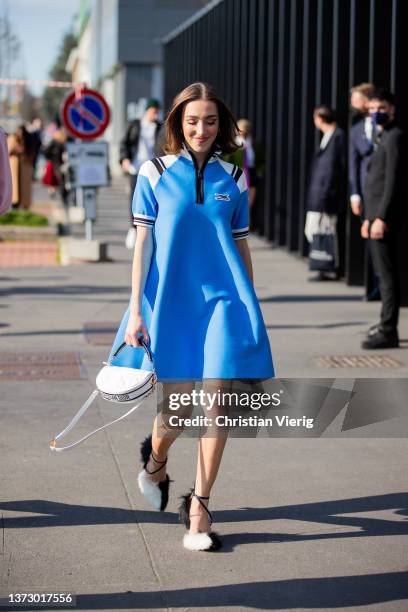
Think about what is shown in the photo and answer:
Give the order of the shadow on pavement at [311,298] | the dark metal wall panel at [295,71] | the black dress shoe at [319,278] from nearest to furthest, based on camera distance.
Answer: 1. the shadow on pavement at [311,298]
2. the dark metal wall panel at [295,71]
3. the black dress shoe at [319,278]

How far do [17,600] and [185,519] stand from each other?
1027 mm

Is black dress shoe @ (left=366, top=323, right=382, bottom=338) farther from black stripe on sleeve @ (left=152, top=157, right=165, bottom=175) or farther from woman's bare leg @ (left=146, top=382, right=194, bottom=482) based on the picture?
black stripe on sleeve @ (left=152, top=157, right=165, bottom=175)

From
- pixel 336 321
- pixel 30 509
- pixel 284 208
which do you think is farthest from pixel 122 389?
pixel 284 208

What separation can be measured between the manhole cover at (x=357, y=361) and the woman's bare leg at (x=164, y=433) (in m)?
3.91

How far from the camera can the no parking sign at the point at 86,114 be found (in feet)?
57.6

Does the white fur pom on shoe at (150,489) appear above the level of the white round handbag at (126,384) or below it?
below

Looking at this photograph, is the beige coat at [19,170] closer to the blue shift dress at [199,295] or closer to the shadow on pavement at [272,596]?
the blue shift dress at [199,295]

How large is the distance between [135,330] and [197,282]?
297 millimetres

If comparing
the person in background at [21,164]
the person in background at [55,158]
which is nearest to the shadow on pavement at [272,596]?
the person in background at [21,164]

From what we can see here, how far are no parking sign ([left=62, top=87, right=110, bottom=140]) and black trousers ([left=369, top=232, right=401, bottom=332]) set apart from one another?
8.28 meters

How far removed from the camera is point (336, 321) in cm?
1165

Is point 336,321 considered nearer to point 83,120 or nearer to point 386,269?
point 386,269

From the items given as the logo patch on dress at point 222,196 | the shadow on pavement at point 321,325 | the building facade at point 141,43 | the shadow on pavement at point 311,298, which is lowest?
the shadow on pavement at point 321,325

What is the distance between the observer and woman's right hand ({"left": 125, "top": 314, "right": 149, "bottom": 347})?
16.2ft
